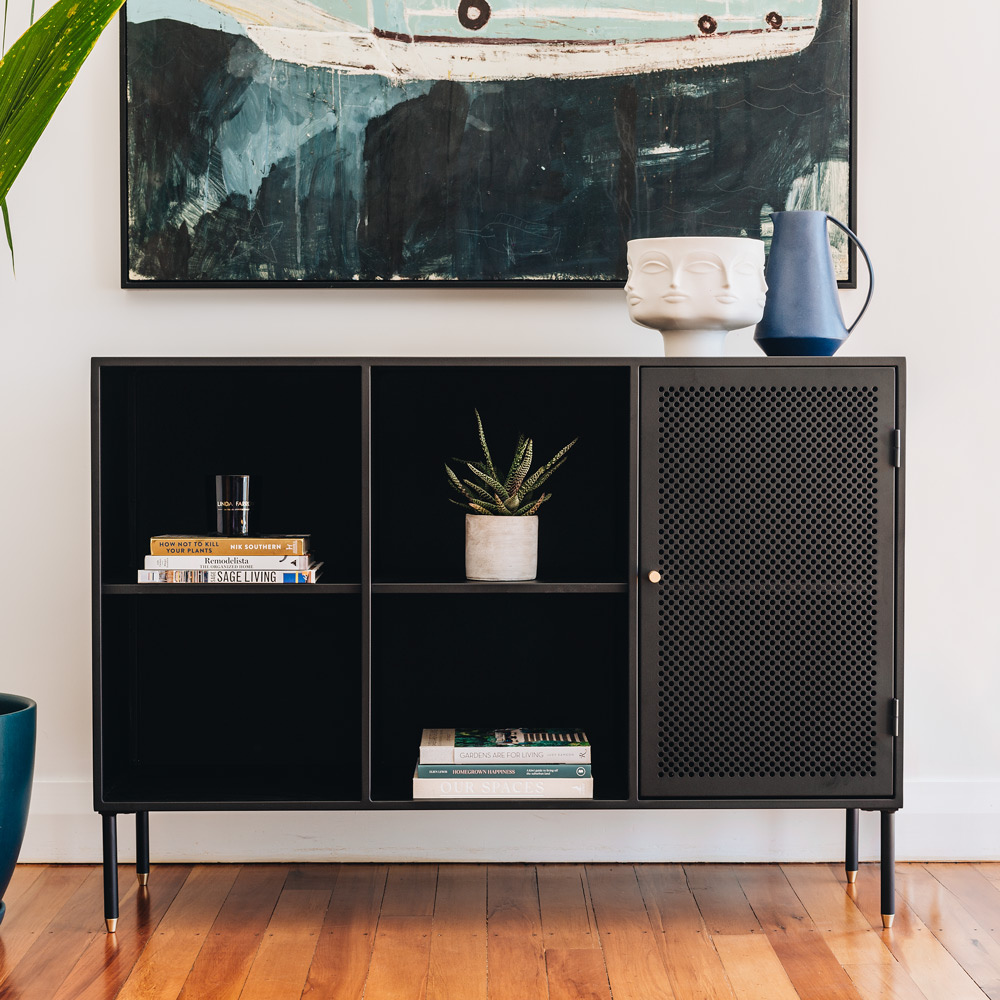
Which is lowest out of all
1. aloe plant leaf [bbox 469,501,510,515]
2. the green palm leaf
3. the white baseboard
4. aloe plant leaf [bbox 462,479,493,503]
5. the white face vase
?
the white baseboard

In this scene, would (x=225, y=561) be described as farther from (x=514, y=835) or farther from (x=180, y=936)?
(x=514, y=835)

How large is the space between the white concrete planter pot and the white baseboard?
23.8 inches

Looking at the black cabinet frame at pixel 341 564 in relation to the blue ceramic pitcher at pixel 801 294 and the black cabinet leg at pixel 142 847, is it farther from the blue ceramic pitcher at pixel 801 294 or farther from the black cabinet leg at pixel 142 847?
the blue ceramic pitcher at pixel 801 294

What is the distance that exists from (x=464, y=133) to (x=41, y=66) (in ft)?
2.53

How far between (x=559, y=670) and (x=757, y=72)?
1.26 m

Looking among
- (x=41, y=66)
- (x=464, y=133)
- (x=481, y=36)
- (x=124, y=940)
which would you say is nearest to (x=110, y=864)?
(x=124, y=940)

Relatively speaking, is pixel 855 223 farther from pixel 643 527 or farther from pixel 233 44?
pixel 233 44

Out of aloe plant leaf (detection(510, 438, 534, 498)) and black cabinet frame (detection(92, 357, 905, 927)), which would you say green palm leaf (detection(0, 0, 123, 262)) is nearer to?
black cabinet frame (detection(92, 357, 905, 927))

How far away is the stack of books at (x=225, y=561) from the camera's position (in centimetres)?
162

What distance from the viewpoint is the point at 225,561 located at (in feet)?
5.35

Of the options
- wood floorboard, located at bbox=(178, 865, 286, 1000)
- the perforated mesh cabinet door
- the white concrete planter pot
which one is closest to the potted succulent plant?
the white concrete planter pot

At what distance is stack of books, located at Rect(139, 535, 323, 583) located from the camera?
1.62 metres

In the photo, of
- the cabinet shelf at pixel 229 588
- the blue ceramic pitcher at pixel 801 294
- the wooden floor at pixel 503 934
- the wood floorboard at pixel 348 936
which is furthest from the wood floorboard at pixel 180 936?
the blue ceramic pitcher at pixel 801 294

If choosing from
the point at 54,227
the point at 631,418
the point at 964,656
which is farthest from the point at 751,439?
the point at 54,227
